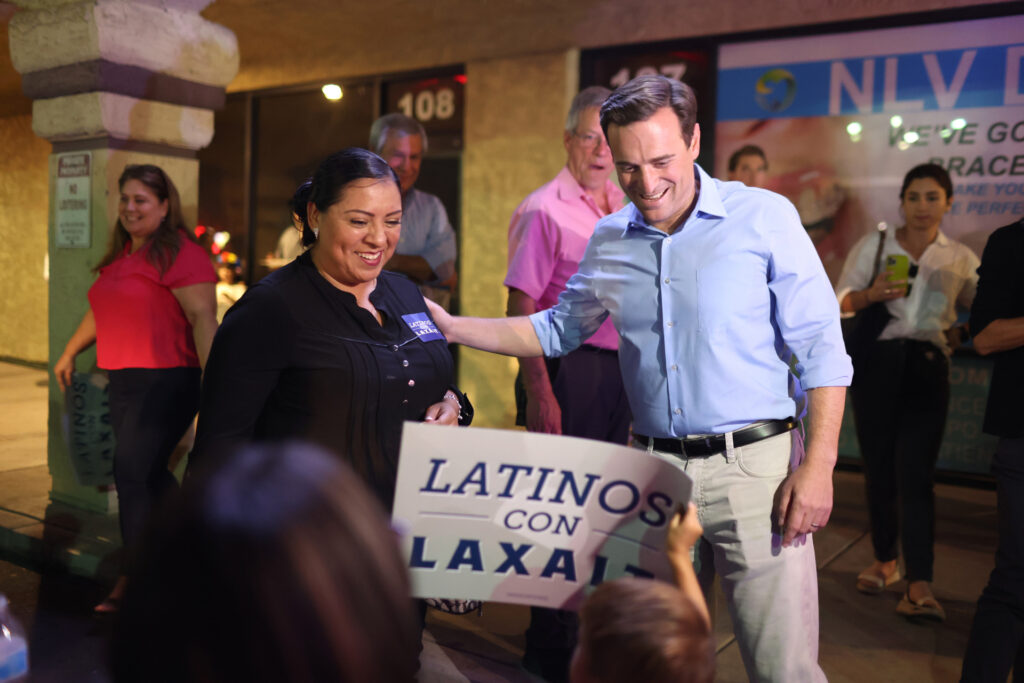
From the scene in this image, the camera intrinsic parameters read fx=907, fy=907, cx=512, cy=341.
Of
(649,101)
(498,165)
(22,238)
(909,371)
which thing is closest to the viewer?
(649,101)

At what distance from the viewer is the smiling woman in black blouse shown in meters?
2.22

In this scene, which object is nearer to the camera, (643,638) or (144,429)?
(643,638)

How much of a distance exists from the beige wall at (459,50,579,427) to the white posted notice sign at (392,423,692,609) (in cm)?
573

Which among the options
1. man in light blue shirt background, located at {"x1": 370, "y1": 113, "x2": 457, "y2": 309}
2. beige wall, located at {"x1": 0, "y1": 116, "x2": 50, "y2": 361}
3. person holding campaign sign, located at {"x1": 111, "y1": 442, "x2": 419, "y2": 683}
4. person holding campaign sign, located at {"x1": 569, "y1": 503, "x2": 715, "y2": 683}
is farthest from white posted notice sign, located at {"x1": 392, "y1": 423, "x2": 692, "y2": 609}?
beige wall, located at {"x1": 0, "y1": 116, "x2": 50, "y2": 361}

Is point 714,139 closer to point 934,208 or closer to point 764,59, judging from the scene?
point 764,59

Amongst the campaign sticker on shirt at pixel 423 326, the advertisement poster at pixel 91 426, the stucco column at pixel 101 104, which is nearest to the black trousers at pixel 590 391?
the campaign sticker on shirt at pixel 423 326

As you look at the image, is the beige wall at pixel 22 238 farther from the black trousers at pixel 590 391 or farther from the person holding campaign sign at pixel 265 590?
the person holding campaign sign at pixel 265 590

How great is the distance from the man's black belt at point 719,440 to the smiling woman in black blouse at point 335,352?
2.09ft

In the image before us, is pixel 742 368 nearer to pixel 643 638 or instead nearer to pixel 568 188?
pixel 643 638

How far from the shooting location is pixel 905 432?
14.0 feet

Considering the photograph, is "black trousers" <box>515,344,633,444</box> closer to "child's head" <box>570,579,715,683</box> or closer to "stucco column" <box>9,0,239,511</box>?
"child's head" <box>570,579,715,683</box>

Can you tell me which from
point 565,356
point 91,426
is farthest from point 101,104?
point 565,356

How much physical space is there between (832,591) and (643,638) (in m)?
3.34

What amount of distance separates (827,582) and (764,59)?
13.1 ft
